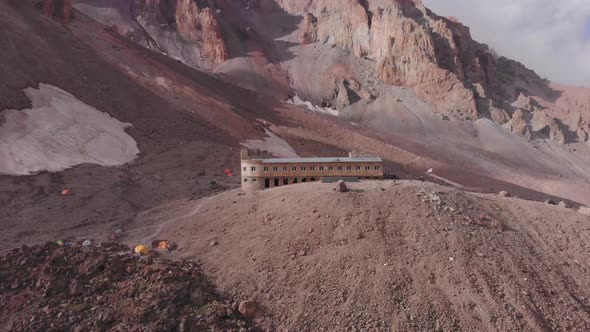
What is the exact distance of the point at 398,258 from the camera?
58.8 ft

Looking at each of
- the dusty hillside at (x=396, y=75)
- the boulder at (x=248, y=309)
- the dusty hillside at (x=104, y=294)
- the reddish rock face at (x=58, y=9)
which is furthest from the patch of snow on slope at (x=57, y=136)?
the dusty hillside at (x=396, y=75)

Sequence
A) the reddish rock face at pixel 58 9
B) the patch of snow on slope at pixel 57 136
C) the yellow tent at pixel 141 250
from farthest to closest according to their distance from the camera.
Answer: the reddish rock face at pixel 58 9 < the patch of snow on slope at pixel 57 136 < the yellow tent at pixel 141 250

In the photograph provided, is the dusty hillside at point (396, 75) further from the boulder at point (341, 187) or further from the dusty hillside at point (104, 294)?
the dusty hillside at point (104, 294)

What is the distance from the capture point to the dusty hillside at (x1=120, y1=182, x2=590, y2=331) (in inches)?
635

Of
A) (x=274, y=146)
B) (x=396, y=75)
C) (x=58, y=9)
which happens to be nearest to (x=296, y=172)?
(x=274, y=146)

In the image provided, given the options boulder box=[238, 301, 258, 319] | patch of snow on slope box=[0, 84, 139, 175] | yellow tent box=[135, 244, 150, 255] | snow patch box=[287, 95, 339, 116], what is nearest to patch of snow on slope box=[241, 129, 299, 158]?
patch of snow on slope box=[0, 84, 139, 175]

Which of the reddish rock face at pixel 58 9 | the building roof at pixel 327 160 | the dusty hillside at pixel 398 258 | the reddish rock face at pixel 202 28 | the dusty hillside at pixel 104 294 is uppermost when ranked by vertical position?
the reddish rock face at pixel 202 28

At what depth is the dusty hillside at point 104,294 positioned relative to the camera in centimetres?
1543

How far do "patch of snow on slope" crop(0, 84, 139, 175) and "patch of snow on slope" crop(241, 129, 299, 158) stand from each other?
583 inches

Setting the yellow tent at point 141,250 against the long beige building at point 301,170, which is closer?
the yellow tent at point 141,250

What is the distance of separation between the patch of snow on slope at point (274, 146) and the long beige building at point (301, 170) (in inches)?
994

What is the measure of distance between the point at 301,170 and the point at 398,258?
1130 cm

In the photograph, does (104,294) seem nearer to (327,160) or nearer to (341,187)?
(341,187)

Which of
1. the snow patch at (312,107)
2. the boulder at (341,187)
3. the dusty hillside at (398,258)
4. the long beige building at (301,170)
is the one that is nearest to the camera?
the dusty hillside at (398,258)
